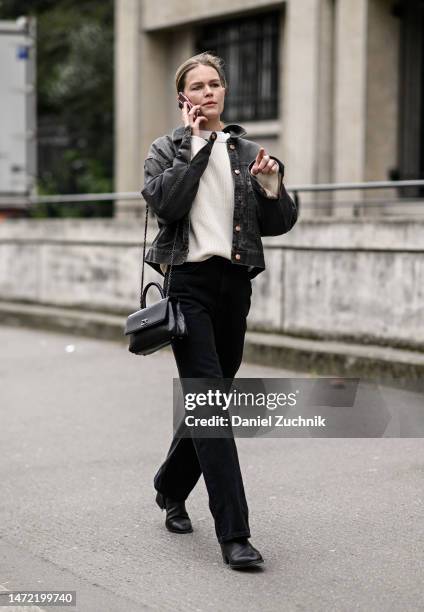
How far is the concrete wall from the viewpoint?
8156 mm

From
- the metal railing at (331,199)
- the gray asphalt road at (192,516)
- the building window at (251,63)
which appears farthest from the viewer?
the building window at (251,63)

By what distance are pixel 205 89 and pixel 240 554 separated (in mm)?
1825

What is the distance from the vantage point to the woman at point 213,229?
4242 mm

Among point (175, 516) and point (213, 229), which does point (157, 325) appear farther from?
point (175, 516)

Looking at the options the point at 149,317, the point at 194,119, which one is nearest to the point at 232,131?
the point at 194,119

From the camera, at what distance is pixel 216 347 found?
177 inches

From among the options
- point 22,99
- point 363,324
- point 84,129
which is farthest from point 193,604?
point 84,129

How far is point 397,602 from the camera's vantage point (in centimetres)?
393

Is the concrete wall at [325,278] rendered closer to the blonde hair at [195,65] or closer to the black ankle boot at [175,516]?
the black ankle boot at [175,516]

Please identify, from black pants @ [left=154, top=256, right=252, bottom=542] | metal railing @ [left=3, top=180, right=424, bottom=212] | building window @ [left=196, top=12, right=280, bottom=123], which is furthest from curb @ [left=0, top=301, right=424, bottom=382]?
building window @ [left=196, top=12, right=280, bottom=123]

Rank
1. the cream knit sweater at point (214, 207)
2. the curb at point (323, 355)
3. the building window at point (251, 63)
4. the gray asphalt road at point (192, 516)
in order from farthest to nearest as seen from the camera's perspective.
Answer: the building window at point (251, 63) → the curb at point (323, 355) → the cream knit sweater at point (214, 207) → the gray asphalt road at point (192, 516)

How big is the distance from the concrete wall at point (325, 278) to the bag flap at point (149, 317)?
4.08 meters

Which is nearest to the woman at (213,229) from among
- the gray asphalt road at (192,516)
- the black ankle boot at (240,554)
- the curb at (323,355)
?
the black ankle boot at (240,554)
